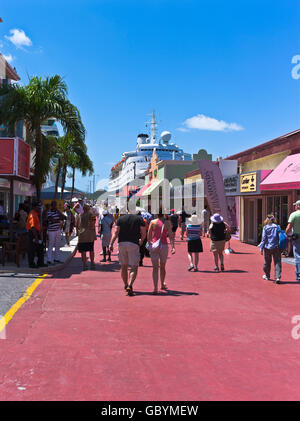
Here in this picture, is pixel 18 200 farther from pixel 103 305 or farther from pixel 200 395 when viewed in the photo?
pixel 200 395

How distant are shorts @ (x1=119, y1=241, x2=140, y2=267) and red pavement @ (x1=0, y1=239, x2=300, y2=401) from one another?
2.12 ft

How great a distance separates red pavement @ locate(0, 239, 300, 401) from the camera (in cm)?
397

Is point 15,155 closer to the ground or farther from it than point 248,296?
farther from it

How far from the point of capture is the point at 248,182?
18719 mm

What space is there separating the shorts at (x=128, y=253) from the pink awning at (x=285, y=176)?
23.7 ft

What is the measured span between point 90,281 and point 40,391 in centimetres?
582

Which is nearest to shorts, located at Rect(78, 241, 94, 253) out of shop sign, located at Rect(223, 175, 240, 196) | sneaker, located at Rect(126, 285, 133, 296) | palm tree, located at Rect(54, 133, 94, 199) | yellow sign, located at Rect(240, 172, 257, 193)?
sneaker, located at Rect(126, 285, 133, 296)

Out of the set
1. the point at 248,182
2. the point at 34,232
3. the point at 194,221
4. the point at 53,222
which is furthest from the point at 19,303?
the point at 248,182

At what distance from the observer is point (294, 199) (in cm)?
1584

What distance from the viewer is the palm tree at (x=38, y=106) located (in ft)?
44.6

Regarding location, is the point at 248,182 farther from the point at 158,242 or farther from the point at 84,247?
the point at 158,242

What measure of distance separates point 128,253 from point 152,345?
3.17 metres

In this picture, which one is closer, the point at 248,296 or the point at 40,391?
the point at 40,391

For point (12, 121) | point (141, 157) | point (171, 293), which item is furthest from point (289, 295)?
point (141, 157)
